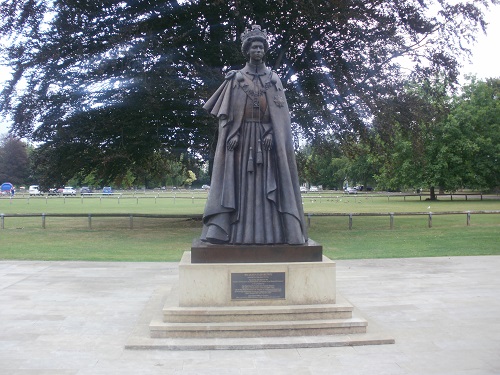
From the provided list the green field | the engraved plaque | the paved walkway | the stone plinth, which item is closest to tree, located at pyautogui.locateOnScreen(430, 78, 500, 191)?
the green field

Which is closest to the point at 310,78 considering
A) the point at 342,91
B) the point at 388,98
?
the point at 342,91

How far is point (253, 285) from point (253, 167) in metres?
1.42

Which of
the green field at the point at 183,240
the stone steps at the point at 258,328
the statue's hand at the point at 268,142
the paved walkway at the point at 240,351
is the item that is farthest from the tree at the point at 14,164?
the stone steps at the point at 258,328

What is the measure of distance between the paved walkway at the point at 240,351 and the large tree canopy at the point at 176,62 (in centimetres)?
845

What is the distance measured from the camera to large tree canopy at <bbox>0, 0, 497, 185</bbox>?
16.1m

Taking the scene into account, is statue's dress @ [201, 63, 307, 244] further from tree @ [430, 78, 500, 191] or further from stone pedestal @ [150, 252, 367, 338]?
tree @ [430, 78, 500, 191]

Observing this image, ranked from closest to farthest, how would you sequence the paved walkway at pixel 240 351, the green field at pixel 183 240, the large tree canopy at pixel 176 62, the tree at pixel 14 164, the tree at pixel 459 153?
the paved walkway at pixel 240 351 → the green field at pixel 183 240 → the large tree canopy at pixel 176 62 → the tree at pixel 459 153 → the tree at pixel 14 164

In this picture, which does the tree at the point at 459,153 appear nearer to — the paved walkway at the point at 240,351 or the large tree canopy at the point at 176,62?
the large tree canopy at the point at 176,62

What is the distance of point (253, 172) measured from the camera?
5961mm

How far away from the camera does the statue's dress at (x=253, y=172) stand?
5848mm

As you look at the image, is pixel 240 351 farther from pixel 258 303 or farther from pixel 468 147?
pixel 468 147

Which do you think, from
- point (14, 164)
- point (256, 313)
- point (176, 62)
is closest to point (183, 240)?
point (176, 62)

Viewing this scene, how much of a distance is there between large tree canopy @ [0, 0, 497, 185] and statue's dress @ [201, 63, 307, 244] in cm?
1027

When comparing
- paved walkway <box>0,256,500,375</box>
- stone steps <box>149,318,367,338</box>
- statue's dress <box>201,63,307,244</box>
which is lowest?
paved walkway <box>0,256,500,375</box>
